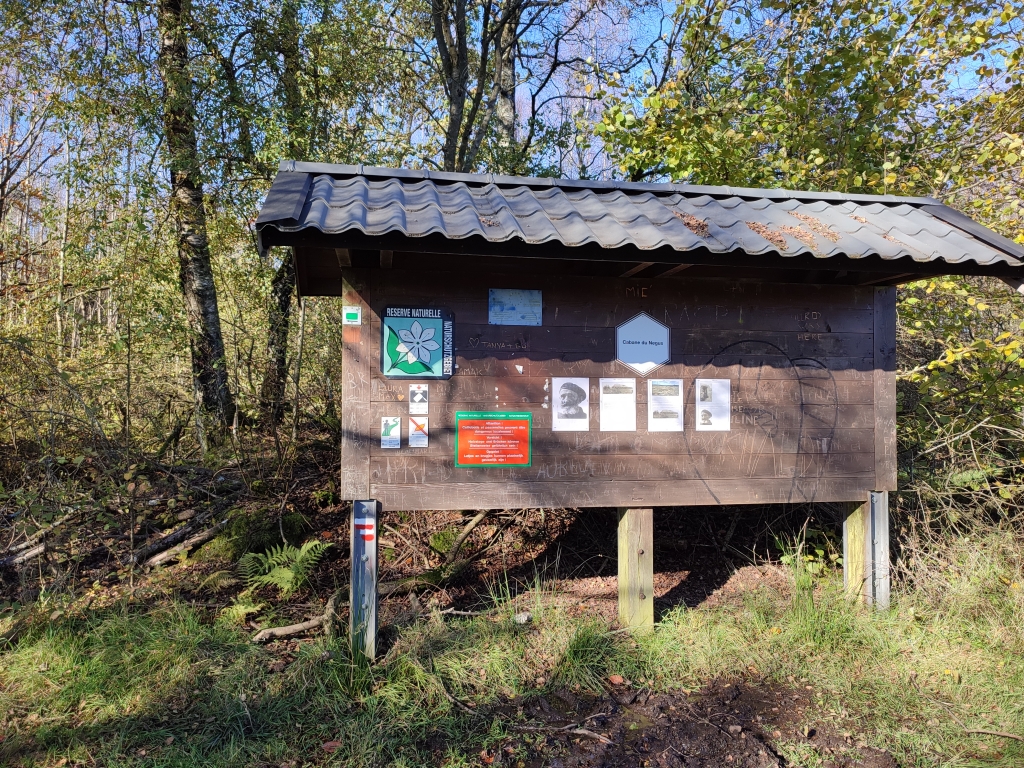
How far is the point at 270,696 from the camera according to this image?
3.29m

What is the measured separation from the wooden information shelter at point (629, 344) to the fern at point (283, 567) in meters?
1.26

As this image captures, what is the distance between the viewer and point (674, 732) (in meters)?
3.10

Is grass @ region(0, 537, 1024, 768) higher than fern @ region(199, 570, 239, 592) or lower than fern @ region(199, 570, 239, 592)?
lower

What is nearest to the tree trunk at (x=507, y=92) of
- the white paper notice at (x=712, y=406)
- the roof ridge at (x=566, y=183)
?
the roof ridge at (x=566, y=183)

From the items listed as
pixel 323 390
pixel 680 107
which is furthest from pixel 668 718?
pixel 680 107

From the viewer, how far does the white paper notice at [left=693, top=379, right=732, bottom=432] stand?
394 centimetres

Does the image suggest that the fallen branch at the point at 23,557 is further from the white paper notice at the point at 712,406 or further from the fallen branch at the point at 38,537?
the white paper notice at the point at 712,406

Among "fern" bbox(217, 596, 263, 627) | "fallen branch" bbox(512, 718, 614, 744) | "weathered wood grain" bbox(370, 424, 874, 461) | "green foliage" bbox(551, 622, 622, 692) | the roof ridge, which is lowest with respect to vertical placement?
"fallen branch" bbox(512, 718, 614, 744)

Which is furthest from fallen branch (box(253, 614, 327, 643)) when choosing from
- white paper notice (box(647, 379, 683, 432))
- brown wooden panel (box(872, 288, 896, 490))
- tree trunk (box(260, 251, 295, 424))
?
brown wooden panel (box(872, 288, 896, 490))

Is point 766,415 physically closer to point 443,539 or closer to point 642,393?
point 642,393

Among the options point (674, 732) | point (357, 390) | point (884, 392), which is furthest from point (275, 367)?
point (884, 392)

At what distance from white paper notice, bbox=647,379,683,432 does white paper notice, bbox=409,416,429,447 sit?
145 cm

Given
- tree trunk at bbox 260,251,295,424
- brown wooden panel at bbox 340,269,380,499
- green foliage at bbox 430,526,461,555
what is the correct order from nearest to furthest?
1. brown wooden panel at bbox 340,269,380,499
2. green foliage at bbox 430,526,461,555
3. tree trunk at bbox 260,251,295,424

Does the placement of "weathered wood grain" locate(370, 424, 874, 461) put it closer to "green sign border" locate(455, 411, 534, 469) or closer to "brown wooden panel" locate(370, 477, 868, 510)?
"green sign border" locate(455, 411, 534, 469)
